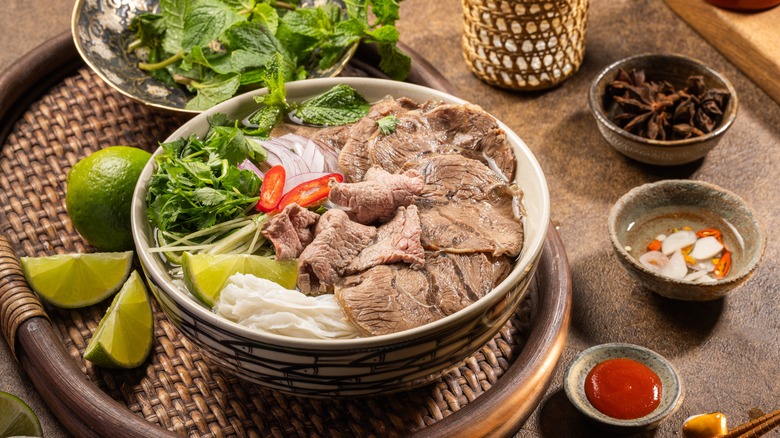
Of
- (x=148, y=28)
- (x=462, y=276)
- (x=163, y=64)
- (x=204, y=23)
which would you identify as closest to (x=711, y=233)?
(x=462, y=276)

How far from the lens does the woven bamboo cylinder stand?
151 inches

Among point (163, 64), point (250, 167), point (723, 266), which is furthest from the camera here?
point (163, 64)

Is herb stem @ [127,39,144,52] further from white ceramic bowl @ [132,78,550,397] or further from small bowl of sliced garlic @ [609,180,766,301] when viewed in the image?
small bowl of sliced garlic @ [609,180,766,301]

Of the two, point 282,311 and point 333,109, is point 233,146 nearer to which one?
point 333,109

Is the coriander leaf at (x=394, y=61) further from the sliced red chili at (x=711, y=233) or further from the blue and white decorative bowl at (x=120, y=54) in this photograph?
the sliced red chili at (x=711, y=233)

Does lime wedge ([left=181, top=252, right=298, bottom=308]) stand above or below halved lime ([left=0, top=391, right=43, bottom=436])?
above

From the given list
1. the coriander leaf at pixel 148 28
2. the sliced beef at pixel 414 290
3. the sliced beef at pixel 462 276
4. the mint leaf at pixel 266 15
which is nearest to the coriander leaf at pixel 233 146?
the sliced beef at pixel 414 290

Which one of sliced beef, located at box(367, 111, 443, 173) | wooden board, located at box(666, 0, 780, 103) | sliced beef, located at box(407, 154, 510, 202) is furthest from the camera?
wooden board, located at box(666, 0, 780, 103)

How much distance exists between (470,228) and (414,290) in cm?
32

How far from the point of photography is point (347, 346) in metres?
2.23

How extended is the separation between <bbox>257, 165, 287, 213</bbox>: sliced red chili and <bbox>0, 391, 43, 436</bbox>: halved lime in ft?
3.19

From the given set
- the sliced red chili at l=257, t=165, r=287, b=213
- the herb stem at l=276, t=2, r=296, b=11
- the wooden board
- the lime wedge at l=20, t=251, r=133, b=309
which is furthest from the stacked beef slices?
the wooden board

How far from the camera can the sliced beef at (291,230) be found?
8.24 feet

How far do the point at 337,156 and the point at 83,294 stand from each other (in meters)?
1.02
